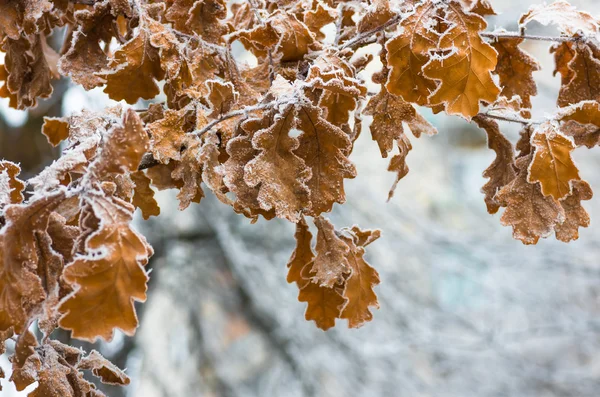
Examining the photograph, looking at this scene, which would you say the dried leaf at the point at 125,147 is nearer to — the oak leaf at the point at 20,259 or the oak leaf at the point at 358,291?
the oak leaf at the point at 20,259

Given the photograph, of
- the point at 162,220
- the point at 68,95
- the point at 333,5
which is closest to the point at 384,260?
the point at 162,220

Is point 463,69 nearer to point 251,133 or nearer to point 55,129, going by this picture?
point 251,133

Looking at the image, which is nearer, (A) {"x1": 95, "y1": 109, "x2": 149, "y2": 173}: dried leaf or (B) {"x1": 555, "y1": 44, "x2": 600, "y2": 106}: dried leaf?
(A) {"x1": 95, "y1": 109, "x2": 149, "y2": 173}: dried leaf

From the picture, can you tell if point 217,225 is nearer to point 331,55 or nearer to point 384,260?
point 384,260

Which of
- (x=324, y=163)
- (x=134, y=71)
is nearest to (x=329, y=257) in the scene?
(x=324, y=163)

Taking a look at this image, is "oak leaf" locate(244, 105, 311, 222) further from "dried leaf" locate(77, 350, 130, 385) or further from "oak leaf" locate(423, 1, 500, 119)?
"dried leaf" locate(77, 350, 130, 385)

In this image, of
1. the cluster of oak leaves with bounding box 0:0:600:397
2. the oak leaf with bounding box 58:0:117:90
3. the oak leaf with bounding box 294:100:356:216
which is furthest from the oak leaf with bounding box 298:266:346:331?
the oak leaf with bounding box 58:0:117:90

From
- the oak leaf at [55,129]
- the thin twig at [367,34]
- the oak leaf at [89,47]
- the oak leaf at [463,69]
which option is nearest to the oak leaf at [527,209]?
the oak leaf at [463,69]

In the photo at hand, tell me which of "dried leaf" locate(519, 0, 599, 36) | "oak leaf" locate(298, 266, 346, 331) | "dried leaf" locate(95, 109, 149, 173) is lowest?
"oak leaf" locate(298, 266, 346, 331)
